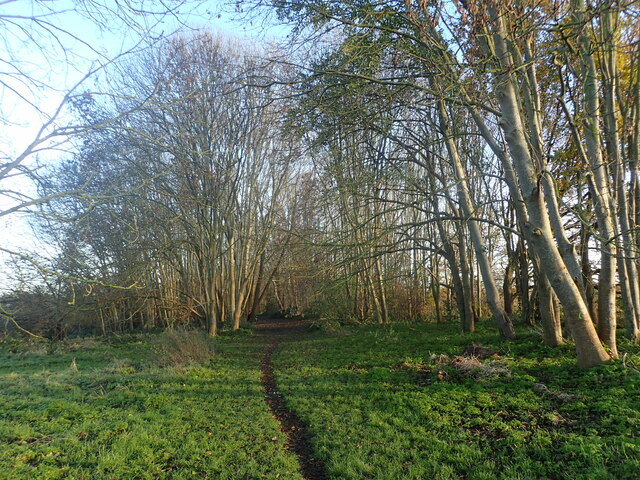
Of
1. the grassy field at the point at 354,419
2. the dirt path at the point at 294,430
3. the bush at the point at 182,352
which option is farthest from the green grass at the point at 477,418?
the bush at the point at 182,352

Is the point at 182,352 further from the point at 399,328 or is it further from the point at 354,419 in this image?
the point at 399,328

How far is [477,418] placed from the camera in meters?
4.80

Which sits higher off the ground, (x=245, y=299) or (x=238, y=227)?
(x=238, y=227)

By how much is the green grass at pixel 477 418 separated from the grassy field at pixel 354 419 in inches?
0.7

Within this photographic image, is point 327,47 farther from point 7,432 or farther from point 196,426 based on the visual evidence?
point 7,432

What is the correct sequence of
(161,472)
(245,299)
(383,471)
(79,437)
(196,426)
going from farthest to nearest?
(245,299) < (196,426) < (79,437) < (161,472) < (383,471)

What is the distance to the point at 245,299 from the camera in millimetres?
20016

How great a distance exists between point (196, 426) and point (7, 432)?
97.9 inches

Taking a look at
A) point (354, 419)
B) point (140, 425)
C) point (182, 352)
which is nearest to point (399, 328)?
point (182, 352)

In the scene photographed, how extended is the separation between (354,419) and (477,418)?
1.63 metres

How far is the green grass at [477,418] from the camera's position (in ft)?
12.2

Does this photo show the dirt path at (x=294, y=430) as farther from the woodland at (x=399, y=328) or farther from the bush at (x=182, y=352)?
the bush at (x=182, y=352)

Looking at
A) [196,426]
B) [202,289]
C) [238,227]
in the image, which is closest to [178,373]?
[196,426]

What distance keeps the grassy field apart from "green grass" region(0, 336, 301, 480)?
2 cm
